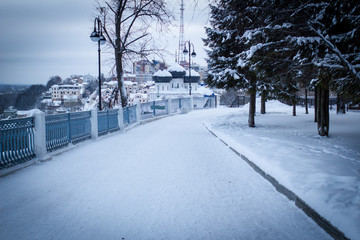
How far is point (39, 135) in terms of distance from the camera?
7.68 m

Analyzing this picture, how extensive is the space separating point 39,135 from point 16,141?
91 centimetres

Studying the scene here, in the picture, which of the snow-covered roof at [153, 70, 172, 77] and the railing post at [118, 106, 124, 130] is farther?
the snow-covered roof at [153, 70, 172, 77]

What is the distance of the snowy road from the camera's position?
3.41 metres

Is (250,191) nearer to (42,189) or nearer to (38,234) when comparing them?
(38,234)

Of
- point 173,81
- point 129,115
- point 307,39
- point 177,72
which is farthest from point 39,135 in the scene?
point 173,81

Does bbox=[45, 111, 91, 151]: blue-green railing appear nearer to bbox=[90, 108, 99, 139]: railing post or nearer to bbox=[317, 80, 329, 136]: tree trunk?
bbox=[90, 108, 99, 139]: railing post

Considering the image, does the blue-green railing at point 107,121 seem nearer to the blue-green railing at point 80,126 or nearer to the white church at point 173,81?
the blue-green railing at point 80,126

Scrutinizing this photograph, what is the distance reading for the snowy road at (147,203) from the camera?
134 inches

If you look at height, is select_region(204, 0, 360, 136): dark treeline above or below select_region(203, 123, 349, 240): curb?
above

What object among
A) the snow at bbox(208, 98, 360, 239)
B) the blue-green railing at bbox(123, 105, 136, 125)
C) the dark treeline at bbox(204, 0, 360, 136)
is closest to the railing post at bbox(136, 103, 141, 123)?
the blue-green railing at bbox(123, 105, 136, 125)

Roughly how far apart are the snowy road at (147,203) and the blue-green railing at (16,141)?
0.42 m

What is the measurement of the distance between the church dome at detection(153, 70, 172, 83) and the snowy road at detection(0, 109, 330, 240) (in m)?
65.1

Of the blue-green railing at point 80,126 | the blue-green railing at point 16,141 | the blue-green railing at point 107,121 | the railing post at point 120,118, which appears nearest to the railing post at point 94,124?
the blue-green railing at point 80,126

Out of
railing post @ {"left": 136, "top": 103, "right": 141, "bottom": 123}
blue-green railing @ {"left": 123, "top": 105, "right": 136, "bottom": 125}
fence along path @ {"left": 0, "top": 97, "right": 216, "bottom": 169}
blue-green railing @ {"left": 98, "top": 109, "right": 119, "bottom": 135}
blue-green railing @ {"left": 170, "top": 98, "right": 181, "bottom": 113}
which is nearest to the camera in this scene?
fence along path @ {"left": 0, "top": 97, "right": 216, "bottom": 169}
